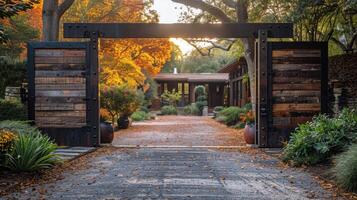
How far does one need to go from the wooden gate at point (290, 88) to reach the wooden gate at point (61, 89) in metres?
4.48

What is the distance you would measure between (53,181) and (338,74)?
35.2ft

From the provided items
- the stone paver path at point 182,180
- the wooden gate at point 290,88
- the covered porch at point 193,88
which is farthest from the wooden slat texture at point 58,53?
the covered porch at point 193,88

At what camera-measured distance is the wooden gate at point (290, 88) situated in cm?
1122

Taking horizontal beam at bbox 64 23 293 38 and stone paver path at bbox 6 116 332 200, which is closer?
stone paver path at bbox 6 116 332 200

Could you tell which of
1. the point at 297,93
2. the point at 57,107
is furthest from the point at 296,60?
the point at 57,107

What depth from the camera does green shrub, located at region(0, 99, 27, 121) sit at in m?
11.4

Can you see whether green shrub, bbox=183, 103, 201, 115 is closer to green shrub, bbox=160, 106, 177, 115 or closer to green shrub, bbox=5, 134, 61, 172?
green shrub, bbox=160, 106, 177, 115

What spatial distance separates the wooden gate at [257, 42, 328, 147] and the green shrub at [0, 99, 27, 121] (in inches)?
250

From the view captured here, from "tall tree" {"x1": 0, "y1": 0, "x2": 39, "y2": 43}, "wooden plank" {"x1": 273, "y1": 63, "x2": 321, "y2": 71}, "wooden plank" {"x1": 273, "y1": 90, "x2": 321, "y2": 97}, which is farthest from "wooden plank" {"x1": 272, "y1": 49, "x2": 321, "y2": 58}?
"tall tree" {"x1": 0, "y1": 0, "x2": 39, "y2": 43}

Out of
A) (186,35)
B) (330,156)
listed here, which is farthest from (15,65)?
(330,156)

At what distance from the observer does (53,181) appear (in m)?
6.85

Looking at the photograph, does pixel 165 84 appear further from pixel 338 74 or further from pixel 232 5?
pixel 338 74

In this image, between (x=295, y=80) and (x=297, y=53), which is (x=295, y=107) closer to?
(x=295, y=80)

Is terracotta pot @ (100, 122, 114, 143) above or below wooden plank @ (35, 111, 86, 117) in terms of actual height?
below
